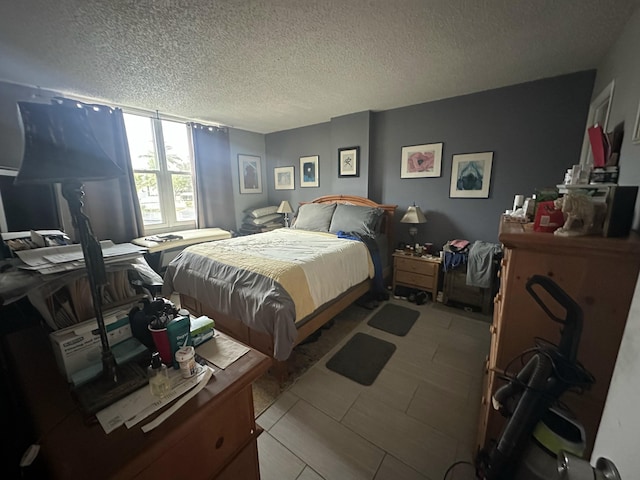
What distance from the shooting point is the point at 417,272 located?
10.0 feet

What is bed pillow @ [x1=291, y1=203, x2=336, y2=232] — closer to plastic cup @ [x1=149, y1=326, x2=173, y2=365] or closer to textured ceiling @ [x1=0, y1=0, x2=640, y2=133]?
textured ceiling @ [x1=0, y1=0, x2=640, y2=133]

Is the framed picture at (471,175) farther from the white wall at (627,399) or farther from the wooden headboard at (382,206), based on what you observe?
the white wall at (627,399)

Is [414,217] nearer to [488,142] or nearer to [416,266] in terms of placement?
[416,266]

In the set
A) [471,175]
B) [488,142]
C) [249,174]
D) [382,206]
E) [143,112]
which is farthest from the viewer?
[249,174]

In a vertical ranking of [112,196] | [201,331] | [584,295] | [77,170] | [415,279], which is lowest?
[415,279]

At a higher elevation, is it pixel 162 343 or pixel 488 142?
pixel 488 142

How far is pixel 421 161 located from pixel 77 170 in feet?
10.8

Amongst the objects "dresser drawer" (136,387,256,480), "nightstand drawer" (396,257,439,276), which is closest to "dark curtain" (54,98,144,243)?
"dresser drawer" (136,387,256,480)

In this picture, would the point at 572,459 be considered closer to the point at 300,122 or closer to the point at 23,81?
the point at 300,122

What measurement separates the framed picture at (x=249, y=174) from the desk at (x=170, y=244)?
3.44 feet

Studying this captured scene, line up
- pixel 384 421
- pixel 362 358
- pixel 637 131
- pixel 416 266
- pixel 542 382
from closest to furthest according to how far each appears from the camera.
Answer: pixel 542 382 → pixel 637 131 → pixel 384 421 → pixel 362 358 → pixel 416 266

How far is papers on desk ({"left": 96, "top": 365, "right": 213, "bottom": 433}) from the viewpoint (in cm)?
61

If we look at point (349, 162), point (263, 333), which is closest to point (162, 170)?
point (349, 162)

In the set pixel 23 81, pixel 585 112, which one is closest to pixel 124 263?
pixel 23 81
